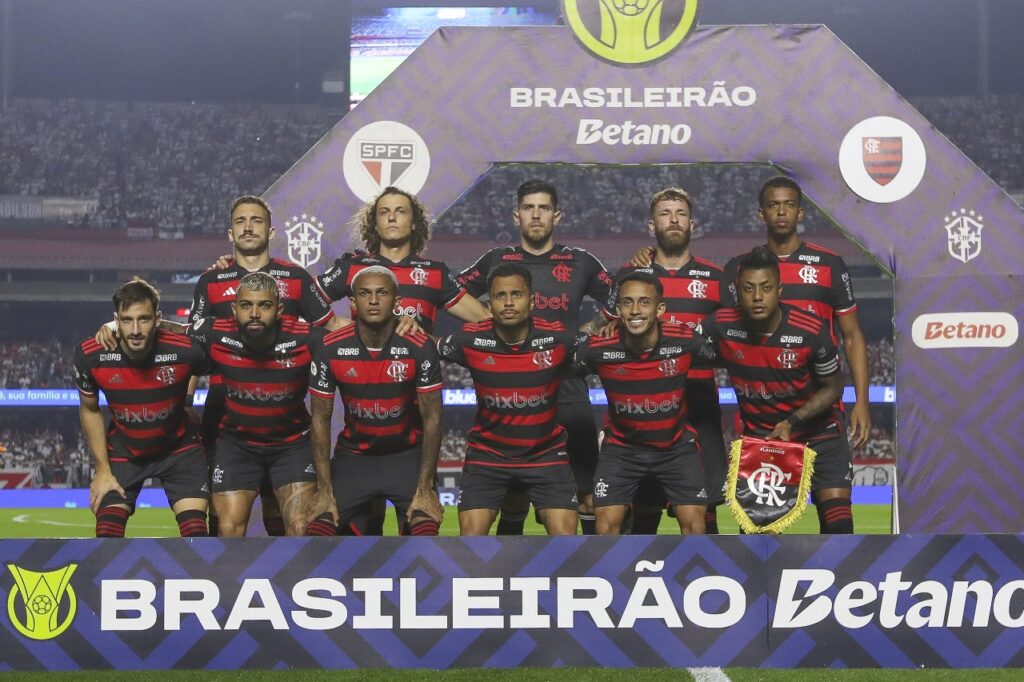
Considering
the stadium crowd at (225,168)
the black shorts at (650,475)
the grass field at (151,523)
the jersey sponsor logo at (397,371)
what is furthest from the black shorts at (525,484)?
the stadium crowd at (225,168)

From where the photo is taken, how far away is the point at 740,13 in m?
35.9

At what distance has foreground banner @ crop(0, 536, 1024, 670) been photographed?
16.4 ft

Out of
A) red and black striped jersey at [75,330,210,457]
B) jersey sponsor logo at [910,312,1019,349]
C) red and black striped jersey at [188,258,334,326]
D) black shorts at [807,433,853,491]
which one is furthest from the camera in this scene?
jersey sponsor logo at [910,312,1019,349]

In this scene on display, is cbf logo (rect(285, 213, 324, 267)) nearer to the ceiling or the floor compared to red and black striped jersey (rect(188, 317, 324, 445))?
nearer to the ceiling

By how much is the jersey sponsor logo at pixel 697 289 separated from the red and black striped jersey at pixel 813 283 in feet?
0.49

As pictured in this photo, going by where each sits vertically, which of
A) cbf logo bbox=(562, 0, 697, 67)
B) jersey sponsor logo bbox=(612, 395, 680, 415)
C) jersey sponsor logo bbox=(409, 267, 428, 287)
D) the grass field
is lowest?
the grass field

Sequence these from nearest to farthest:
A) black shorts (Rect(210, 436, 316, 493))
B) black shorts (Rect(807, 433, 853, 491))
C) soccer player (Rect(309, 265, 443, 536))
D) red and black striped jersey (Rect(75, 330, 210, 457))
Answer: soccer player (Rect(309, 265, 443, 536))
red and black striped jersey (Rect(75, 330, 210, 457))
black shorts (Rect(210, 436, 316, 493))
black shorts (Rect(807, 433, 853, 491))

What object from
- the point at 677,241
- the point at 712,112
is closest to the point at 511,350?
the point at 677,241

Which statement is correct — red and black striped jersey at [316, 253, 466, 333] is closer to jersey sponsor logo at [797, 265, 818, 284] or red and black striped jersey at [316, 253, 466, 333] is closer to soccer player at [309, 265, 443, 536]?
soccer player at [309, 265, 443, 536]

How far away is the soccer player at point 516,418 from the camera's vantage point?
6363 mm

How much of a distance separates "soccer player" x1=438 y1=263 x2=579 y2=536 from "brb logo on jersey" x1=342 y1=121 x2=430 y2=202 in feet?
6.69

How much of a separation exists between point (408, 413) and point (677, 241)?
1900 mm

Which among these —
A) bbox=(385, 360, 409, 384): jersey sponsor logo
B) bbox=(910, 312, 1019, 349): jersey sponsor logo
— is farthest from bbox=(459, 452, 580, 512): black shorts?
bbox=(910, 312, 1019, 349): jersey sponsor logo

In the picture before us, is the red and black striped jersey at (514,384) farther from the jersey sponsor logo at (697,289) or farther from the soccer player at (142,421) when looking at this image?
the soccer player at (142,421)
